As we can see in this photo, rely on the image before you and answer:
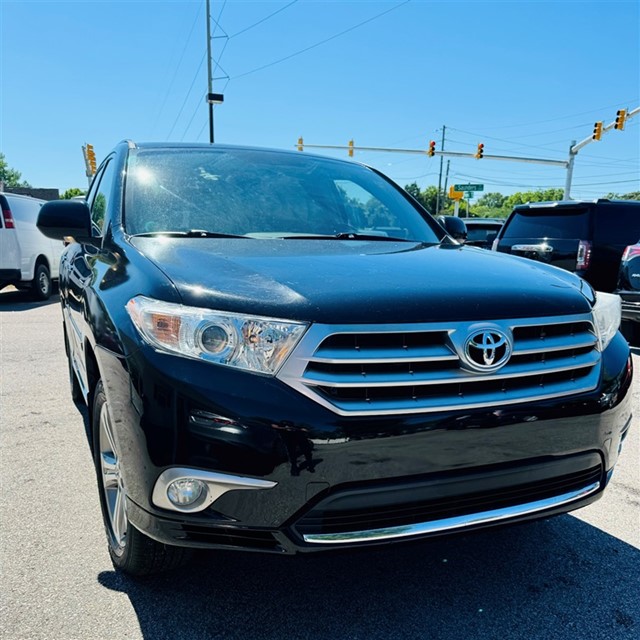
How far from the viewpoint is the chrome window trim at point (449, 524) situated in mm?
1683

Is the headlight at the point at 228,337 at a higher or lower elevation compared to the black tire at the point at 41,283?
higher

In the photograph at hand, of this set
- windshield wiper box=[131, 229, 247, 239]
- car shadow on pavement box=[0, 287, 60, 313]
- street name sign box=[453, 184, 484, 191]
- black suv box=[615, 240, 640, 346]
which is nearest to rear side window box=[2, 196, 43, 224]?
car shadow on pavement box=[0, 287, 60, 313]

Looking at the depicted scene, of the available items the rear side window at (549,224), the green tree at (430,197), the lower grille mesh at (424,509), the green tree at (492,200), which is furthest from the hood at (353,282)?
the green tree at (492,200)

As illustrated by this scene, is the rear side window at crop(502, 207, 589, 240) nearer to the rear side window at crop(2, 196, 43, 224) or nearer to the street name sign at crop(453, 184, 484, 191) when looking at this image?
the rear side window at crop(2, 196, 43, 224)

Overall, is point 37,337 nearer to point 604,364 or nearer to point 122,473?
point 122,473

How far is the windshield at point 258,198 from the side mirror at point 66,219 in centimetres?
34

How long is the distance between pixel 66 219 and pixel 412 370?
2.01m

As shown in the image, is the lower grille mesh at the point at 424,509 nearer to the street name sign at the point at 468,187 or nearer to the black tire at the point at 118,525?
the black tire at the point at 118,525

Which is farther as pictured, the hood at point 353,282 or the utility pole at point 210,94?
the utility pole at point 210,94

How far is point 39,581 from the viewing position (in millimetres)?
2148

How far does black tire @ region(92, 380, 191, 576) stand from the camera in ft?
6.48

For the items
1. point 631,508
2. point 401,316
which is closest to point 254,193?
point 401,316

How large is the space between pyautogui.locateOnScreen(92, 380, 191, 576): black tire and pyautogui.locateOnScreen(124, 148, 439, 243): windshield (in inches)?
32.7

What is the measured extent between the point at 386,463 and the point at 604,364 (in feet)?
3.21
